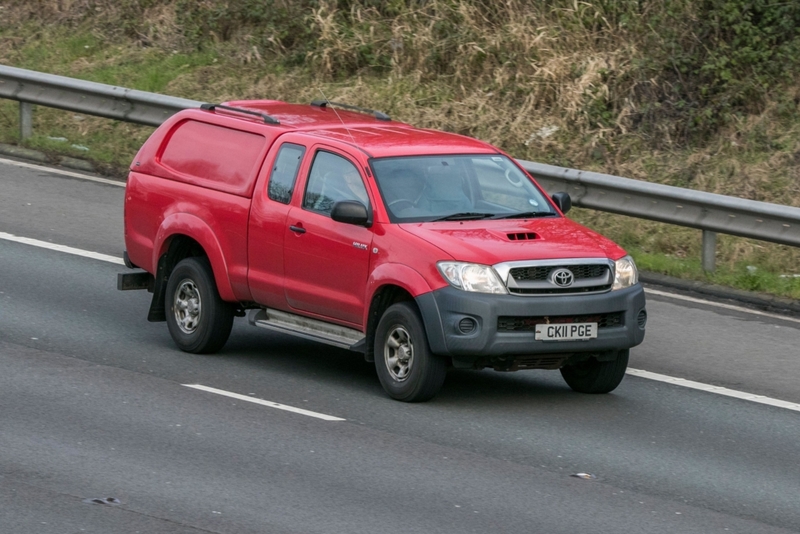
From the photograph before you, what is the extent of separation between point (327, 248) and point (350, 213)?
44 centimetres

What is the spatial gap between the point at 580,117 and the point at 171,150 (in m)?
7.82

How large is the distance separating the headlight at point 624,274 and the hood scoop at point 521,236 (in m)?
0.58

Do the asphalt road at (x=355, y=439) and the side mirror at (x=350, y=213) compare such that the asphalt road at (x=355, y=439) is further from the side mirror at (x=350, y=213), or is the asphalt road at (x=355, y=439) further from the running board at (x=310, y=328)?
the side mirror at (x=350, y=213)

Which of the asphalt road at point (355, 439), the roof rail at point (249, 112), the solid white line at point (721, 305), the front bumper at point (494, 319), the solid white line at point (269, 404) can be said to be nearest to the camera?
the asphalt road at point (355, 439)

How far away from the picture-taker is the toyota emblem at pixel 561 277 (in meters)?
9.05

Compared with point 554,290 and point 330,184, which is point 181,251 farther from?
point 554,290

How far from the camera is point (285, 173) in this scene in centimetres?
1012

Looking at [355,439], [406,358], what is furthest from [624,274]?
[355,439]

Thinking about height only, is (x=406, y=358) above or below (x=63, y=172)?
below

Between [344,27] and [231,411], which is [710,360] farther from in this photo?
[344,27]

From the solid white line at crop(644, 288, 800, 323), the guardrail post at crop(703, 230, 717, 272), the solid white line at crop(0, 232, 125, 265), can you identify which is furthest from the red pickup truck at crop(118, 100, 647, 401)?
the guardrail post at crop(703, 230, 717, 272)

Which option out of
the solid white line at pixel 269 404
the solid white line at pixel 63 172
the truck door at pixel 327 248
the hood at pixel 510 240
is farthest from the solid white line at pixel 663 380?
the solid white line at pixel 63 172

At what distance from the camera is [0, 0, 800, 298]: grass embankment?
16750 mm

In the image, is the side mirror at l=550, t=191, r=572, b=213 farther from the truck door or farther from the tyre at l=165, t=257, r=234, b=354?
the tyre at l=165, t=257, r=234, b=354
